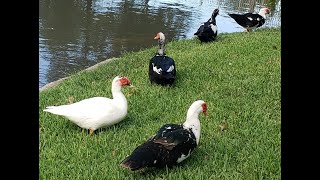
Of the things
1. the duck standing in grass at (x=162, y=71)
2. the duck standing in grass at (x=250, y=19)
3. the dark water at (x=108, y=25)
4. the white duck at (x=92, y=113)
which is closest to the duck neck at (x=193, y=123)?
the white duck at (x=92, y=113)

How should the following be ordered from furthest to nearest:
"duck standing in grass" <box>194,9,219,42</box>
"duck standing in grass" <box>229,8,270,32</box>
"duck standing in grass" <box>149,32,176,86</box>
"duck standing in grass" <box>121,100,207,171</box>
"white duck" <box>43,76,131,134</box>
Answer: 1. "duck standing in grass" <box>229,8,270,32</box>
2. "duck standing in grass" <box>194,9,219,42</box>
3. "duck standing in grass" <box>149,32,176,86</box>
4. "white duck" <box>43,76,131,134</box>
5. "duck standing in grass" <box>121,100,207,171</box>

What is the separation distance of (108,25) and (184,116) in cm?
1136

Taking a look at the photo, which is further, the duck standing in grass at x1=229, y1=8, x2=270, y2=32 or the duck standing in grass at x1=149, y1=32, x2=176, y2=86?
the duck standing in grass at x1=229, y1=8, x2=270, y2=32

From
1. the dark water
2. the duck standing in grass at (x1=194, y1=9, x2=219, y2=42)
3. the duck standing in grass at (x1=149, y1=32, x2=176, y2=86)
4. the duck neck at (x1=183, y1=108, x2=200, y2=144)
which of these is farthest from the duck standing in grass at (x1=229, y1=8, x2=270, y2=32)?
the duck neck at (x1=183, y1=108, x2=200, y2=144)

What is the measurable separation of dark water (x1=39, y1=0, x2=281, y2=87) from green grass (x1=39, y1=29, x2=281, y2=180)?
3329mm

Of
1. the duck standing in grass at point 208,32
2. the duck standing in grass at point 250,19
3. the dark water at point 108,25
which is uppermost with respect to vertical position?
the duck standing in grass at point 250,19

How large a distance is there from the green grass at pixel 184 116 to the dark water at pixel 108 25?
3.33 m

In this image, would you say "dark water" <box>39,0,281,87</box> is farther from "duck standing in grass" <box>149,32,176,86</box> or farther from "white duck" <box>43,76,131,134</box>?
"white duck" <box>43,76,131,134</box>

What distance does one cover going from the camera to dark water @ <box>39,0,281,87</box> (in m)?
11.6

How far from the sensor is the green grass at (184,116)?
3750 millimetres

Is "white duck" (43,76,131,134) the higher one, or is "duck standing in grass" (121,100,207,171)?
"duck standing in grass" (121,100,207,171)

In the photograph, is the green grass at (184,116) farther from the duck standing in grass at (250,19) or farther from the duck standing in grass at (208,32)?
the duck standing in grass at (250,19)
